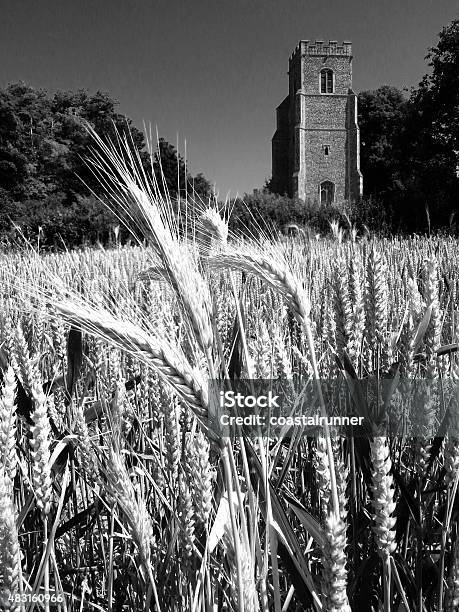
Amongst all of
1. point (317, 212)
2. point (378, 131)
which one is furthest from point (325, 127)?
point (317, 212)

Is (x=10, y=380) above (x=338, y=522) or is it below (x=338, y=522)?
above

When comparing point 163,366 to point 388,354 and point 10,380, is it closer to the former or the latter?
point 10,380

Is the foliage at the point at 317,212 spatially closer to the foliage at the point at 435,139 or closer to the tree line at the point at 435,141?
the tree line at the point at 435,141

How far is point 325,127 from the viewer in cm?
3397

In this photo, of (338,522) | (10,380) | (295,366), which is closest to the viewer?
(338,522)

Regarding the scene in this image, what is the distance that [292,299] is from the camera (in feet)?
2.16

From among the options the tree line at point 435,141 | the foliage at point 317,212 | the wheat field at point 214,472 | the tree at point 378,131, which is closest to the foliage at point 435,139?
the tree line at point 435,141

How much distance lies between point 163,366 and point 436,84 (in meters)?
25.6

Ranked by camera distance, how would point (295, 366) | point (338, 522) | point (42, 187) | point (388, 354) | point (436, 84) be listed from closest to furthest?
1. point (338, 522)
2. point (388, 354)
3. point (295, 366)
4. point (436, 84)
5. point (42, 187)

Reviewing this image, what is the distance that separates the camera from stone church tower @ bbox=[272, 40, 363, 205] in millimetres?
33688

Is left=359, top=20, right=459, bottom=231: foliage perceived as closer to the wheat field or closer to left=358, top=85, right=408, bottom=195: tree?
left=358, top=85, right=408, bottom=195: tree

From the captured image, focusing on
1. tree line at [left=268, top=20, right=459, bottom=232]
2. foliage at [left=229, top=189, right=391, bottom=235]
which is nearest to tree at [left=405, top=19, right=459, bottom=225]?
tree line at [left=268, top=20, right=459, bottom=232]

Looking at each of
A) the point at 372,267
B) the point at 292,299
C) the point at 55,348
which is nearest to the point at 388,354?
the point at 372,267

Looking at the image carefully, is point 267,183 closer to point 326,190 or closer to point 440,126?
point 326,190
